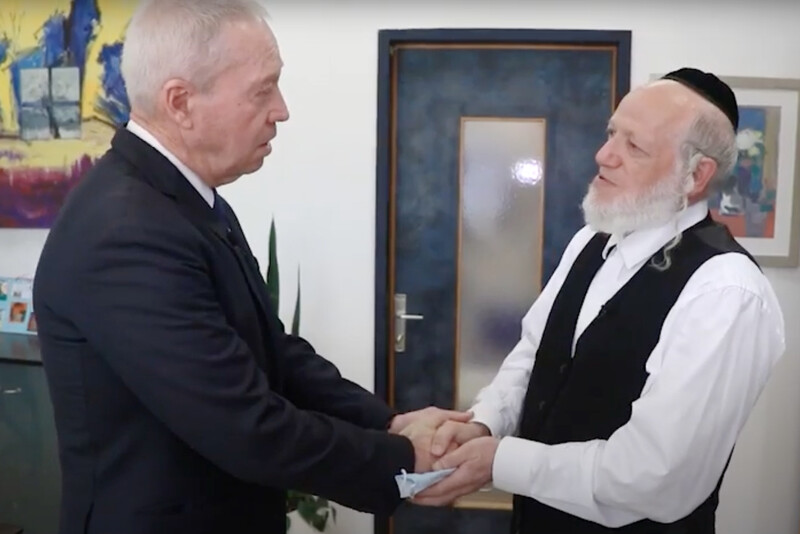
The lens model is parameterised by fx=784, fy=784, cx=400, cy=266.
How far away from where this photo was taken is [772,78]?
3053 millimetres

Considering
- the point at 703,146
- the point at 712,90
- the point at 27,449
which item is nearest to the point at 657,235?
the point at 703,146

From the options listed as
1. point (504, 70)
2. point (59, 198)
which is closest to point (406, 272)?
point (504, 70)

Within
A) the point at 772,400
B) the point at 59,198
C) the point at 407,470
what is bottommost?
the point at 772,400

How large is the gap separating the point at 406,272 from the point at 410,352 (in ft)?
1.12

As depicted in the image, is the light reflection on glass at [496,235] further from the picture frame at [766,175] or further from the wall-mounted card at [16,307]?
the wall-mounted card at [16,307]

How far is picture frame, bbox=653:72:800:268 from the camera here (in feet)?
10.0

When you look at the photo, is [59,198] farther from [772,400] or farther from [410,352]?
[772,400]

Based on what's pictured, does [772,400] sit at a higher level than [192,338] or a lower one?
lower

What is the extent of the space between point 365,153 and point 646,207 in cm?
175

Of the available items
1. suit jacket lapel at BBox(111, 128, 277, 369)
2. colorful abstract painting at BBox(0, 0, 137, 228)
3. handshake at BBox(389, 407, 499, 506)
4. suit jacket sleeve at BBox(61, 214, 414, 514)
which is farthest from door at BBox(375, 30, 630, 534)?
suit jacket sleeve at BBox(61, 214, 414, 514)

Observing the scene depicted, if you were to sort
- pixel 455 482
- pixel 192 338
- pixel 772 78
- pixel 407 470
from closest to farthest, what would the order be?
1. pixel 192 338
2. pixel 407 470
3. pixel 455 482
4. pixel 772 78

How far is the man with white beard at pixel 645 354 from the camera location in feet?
4.63

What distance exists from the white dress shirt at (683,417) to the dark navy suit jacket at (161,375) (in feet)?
1.33

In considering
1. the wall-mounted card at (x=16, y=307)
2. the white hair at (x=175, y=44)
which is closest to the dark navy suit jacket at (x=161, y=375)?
the white hair at (x=175, y=44)
